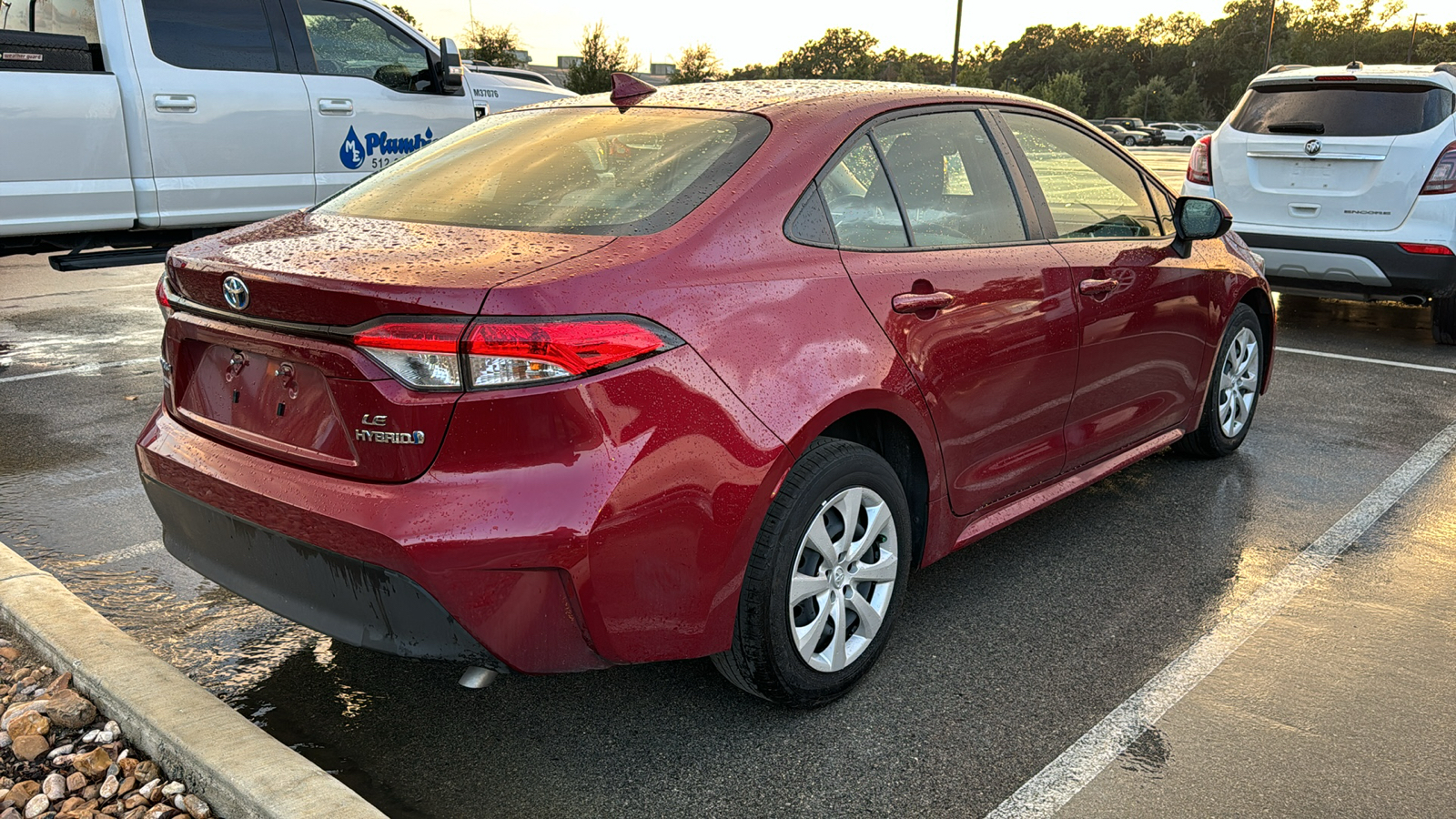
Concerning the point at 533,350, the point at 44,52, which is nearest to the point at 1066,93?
the point at 44,52

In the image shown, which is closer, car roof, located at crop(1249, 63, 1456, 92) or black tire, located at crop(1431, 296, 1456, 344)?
car roof, located at crop(1249, 63, 1456, 92)

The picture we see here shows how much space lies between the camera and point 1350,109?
7656 mm

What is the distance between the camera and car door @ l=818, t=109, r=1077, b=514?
10.2 feet

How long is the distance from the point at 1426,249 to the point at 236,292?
7.22 metres

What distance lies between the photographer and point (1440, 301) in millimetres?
7953

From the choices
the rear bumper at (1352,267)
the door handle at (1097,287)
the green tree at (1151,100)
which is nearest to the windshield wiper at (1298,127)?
the rear bumper at (1352,267)

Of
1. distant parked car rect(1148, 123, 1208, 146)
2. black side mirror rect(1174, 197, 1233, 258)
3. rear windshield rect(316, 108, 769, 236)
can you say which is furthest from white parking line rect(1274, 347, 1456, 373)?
distant parked car rect(1148, 123, 1208, 146)

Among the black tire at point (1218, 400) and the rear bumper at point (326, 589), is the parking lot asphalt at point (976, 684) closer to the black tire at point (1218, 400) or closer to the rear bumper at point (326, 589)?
the black tire at point (1218, 400)

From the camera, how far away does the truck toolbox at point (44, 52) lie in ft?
21.1

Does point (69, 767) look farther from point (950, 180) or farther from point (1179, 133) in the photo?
point (1179, 133)

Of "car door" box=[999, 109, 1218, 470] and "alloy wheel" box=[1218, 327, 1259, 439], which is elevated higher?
"car door" box=[999, 109, 1218, 470]

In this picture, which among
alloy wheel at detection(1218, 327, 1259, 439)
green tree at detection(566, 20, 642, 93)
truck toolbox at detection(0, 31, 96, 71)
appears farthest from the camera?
green tree at detection(566, 20, 642, 93)

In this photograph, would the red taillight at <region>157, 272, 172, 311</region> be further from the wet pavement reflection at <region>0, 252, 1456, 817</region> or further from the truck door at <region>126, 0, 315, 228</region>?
the truck door at <region>126, 0, 315, 228</region>

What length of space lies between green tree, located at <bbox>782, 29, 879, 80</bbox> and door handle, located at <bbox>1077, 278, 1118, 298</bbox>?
2007 inches
